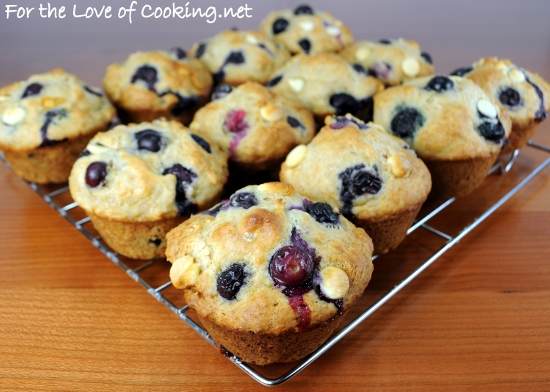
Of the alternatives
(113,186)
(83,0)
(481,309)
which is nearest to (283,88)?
(113,186)

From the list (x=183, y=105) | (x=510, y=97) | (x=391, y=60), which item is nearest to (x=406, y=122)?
(x=510, y=97)

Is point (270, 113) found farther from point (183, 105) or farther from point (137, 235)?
point (137, 235)

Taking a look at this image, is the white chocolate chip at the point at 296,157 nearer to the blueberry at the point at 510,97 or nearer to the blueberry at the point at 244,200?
the blueberry at the point at 244,200

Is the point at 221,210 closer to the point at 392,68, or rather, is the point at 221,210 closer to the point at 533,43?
the point at 392,68

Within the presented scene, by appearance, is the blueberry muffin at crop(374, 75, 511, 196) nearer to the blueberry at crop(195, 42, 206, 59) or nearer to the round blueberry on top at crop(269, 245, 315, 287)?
the round blueberry on top at crop(269, 245, 315, 287)

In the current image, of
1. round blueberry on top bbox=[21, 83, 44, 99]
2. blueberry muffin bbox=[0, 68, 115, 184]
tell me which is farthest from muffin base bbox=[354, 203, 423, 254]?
round blueberry on top bbox=[21, 83, 44, 99]

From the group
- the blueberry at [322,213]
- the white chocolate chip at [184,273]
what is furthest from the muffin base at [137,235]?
the blueberry at [322,213]
